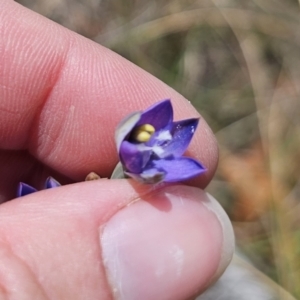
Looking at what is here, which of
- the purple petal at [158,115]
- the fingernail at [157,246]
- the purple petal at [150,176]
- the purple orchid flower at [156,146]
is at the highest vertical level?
the purple petal at [158,115]

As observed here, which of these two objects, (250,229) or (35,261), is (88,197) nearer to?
(35,261)

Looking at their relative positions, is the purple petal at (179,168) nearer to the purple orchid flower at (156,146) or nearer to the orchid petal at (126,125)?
the purple orchid flower at (156,146)

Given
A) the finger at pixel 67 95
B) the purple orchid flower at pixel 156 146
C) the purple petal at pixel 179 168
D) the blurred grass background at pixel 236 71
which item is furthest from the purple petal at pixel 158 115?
the blurred grass background at pixel 236 71

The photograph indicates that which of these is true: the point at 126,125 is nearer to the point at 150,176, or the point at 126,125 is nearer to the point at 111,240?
the point at 150,176

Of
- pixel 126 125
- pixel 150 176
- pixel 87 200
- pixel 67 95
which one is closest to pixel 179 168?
pixel 150 176

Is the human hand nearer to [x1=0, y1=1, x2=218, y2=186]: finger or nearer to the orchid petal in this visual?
[x1=0, y1=1, x2=218, y2=186]: finger
